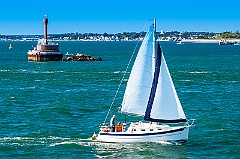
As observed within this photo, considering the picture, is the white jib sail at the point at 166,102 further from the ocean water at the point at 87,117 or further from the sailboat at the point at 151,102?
the ocean water at the point at 87,117

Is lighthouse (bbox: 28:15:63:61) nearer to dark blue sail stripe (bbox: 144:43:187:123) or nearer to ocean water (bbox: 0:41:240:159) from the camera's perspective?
ocean water (bbox: 0:41:240:159)

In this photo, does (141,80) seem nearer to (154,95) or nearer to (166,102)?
(154,95)

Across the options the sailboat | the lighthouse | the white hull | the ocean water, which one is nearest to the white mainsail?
the sailboat

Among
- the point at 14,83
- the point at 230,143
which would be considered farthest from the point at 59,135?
the point at 14,83

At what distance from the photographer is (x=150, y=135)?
121ft

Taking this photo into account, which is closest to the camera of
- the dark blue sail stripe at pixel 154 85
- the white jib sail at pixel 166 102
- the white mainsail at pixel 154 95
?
the dark blue sail stripe at pixel 154 85

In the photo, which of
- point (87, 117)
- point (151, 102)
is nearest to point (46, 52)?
point (87, 117)

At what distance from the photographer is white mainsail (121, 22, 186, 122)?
37531 millimetres

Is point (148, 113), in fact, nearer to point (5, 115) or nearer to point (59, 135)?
point (59, 135)

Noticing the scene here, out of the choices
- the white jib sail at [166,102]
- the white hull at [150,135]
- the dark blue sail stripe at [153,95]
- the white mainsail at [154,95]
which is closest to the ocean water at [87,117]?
the white hull at [150,135]

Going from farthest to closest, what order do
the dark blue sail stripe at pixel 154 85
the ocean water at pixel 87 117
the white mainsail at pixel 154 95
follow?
the white mainsail at pixel 154 95, the dark blue sail stripe at pixel 154 85, the ocean water at pixel 87 117

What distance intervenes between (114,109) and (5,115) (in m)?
10.8

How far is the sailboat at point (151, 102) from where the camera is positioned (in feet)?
122

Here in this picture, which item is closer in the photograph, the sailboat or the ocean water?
the ocean water
